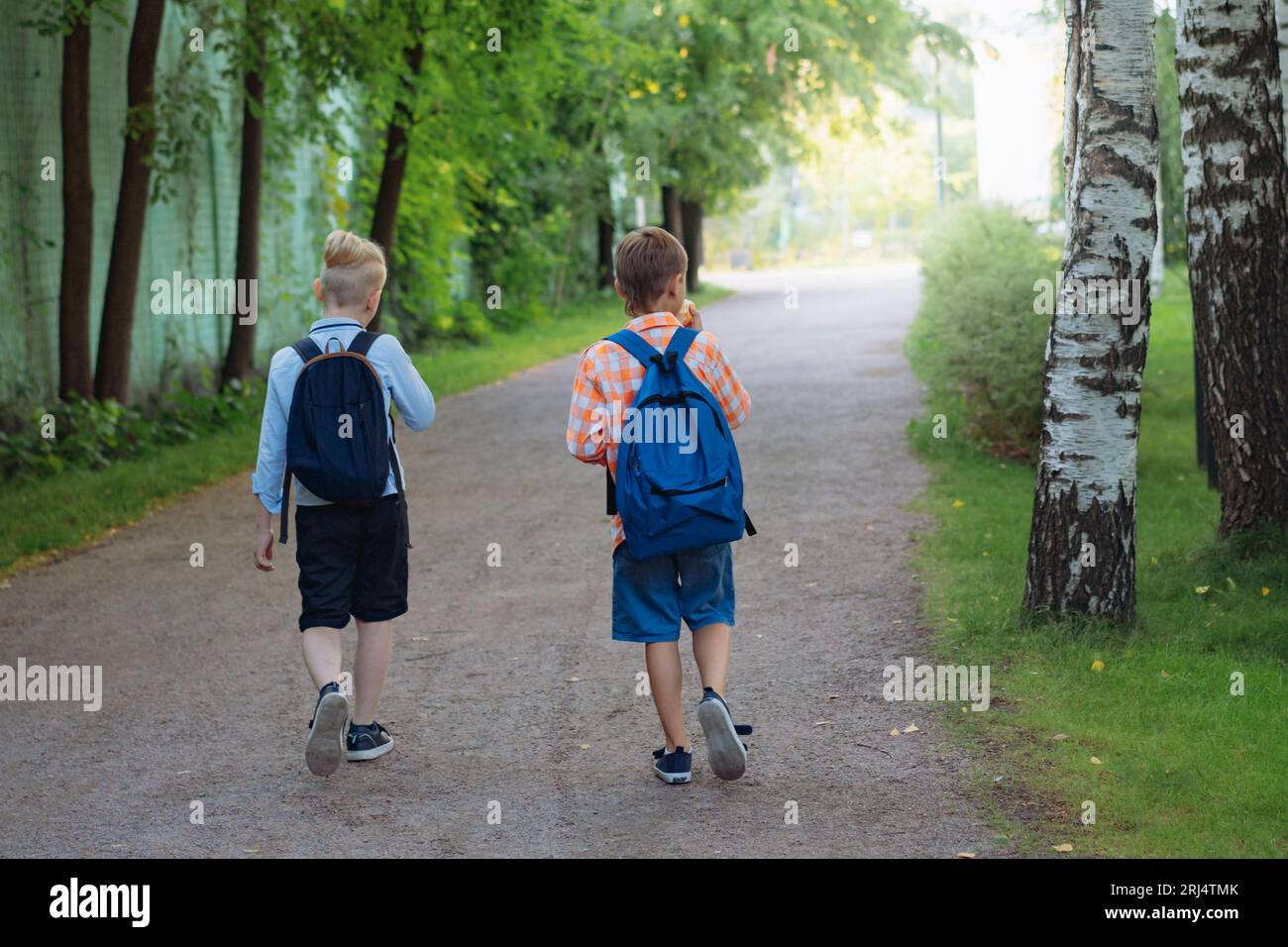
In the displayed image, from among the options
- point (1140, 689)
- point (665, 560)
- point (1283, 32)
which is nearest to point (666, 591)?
point (665, 560)

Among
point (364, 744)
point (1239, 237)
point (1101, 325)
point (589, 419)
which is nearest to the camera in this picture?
point (589, 419)

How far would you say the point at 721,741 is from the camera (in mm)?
4797

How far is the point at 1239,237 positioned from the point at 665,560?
3945 millimetres

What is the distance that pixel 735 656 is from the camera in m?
6.70

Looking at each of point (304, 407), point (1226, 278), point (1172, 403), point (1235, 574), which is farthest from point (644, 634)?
point (1172, 403)

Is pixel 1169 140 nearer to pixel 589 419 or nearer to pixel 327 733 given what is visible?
pixel 589 419

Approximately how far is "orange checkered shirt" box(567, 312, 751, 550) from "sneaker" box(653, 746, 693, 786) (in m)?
0.73

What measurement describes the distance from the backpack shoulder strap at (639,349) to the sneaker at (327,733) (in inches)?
55.4

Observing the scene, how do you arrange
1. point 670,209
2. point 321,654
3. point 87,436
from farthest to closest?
point 670,209 < point 87,436 < point 321,654

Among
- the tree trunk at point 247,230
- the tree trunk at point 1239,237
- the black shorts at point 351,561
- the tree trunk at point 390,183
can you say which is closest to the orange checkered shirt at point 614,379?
the black shorts at point 351,561

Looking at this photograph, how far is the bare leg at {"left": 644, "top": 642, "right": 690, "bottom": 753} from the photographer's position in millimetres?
4961

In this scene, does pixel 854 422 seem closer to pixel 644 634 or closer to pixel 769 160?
pixel 644 634

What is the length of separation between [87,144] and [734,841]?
9888mm

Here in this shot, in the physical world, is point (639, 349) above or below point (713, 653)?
above
